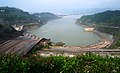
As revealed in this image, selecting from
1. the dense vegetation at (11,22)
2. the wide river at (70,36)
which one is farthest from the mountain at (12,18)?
the wide river at (70,36)

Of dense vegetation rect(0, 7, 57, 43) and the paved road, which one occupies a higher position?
the paved road

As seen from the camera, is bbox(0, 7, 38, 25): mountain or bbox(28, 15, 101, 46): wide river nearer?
bbox(28, 15, 101, 46): wide river

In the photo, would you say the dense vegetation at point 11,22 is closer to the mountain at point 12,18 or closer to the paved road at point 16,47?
the mountain at point 12,18

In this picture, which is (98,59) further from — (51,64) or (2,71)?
(2,71)

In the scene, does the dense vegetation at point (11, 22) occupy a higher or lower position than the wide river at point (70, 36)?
higher

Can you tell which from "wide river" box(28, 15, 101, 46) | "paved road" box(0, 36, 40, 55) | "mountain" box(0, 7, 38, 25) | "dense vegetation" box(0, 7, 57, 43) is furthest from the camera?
"mountain" box(0, 7, 38, 25)

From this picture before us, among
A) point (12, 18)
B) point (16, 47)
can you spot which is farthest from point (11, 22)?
point (16, 47)


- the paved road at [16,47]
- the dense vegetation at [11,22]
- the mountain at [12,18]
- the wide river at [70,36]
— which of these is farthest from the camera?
the mountain at [12,18]

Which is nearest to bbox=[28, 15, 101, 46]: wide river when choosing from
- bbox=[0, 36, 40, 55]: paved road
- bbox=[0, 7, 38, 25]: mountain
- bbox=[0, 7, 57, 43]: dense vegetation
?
bbox=[0, 7, 57, 43]: dense vegetation

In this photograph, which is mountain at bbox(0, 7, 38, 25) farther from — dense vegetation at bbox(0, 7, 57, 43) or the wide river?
the wide river

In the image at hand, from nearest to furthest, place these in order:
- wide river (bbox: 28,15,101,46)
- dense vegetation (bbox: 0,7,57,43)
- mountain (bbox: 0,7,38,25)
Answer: dense vegetation (bbox: 0,7,57,43), wide river (bbox: 28,15,101,46), mountain (bbox: 0,7,38,25)

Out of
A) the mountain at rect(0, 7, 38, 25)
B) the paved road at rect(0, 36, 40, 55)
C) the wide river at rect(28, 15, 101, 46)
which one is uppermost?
the paved road at rect(0, 36, 40, 55)

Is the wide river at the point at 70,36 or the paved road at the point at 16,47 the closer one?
the paved road at the point at 16,47
